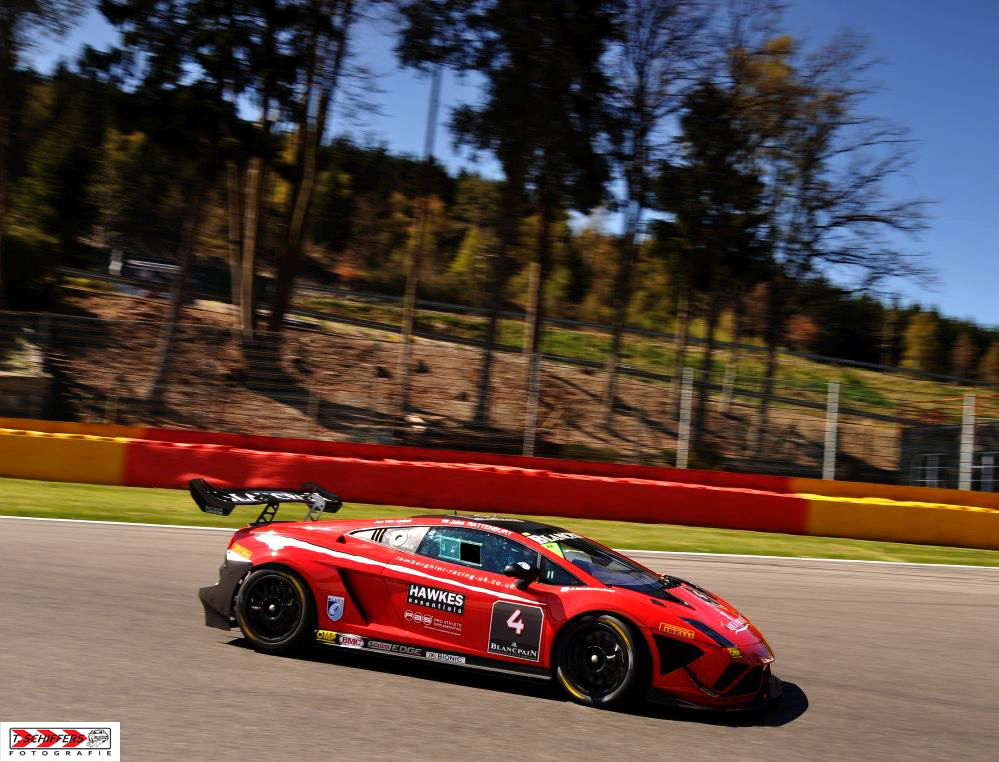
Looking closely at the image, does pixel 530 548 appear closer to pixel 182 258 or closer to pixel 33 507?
pixel 33 507

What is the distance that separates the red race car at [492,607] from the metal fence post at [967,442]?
39.4ft

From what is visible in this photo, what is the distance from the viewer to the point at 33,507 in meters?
13.0

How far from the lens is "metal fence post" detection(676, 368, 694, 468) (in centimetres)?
1742

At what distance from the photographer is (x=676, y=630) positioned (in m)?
5.65

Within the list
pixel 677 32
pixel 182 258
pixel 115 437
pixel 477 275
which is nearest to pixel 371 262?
pixel 477 275

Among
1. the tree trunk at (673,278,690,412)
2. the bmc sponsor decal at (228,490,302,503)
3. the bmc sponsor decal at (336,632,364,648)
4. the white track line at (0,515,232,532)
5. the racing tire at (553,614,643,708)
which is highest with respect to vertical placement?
the tree trunk at (673,278,690,412)

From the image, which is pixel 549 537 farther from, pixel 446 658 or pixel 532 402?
pixel 532 402

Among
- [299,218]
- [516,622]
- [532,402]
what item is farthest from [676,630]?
[299,218]

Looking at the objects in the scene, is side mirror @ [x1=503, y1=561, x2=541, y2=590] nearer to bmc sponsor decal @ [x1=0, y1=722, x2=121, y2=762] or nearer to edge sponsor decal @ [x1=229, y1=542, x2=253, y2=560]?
edge sponsor decal @ [x1=229, y1=542, x2=253, y2=560]

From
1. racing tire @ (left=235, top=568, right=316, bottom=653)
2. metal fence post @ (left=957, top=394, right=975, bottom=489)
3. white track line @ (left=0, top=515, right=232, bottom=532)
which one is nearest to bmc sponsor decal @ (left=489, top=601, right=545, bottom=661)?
racing tire @ (left=235, top=568, right=316, bottom=653)

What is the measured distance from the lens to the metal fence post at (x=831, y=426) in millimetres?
17094

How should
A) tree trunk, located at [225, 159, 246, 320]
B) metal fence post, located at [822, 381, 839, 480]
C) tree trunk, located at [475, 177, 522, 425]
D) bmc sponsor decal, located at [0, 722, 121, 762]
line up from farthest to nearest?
1. tree trunk, located at [225, 159, 246, 320]
2. tree trunk, located at [475, 177, 522, 425]
3. metal fence post, located at [822, 381, 839, 480]
4. bmc sponsor decal, located at [0, 722, 121, 762]

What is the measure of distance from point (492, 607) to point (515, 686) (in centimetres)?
55

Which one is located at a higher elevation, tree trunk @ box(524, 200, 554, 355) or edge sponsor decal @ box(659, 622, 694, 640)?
tree trunk @ box(524, 200, 554, 355)
